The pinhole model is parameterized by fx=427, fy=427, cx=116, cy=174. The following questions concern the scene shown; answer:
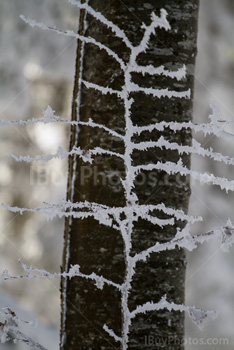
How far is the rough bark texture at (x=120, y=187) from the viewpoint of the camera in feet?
4.33

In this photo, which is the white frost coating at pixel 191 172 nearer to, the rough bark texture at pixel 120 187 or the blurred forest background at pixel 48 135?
the rough bark texture at pixel 120 187

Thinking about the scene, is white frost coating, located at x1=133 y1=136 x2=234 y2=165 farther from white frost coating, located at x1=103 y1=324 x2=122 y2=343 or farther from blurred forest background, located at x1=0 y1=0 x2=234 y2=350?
blurred forest background, located at x1=0 y1=0 x2=234 y2=350

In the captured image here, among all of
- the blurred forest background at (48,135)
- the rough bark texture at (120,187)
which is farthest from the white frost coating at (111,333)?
the blurred forest background at (48,135)

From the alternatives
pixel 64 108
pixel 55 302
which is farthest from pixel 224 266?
pixel 64 108

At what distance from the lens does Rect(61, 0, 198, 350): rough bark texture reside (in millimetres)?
1318

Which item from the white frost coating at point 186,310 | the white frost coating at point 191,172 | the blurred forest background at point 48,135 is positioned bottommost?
the white frost coating at point 186,310

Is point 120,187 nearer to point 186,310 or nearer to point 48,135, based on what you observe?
point 186,310

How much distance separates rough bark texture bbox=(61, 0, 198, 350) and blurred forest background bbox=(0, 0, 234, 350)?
165 inches

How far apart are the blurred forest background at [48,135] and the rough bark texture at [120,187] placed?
13.7 feet

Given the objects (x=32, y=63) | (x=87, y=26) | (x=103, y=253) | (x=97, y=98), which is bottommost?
(x=103, y=253)

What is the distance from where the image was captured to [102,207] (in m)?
1.32

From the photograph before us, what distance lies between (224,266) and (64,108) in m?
4.54

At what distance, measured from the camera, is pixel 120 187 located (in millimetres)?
1361

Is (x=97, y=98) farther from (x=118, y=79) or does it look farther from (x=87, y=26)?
(x=87, y=26)
